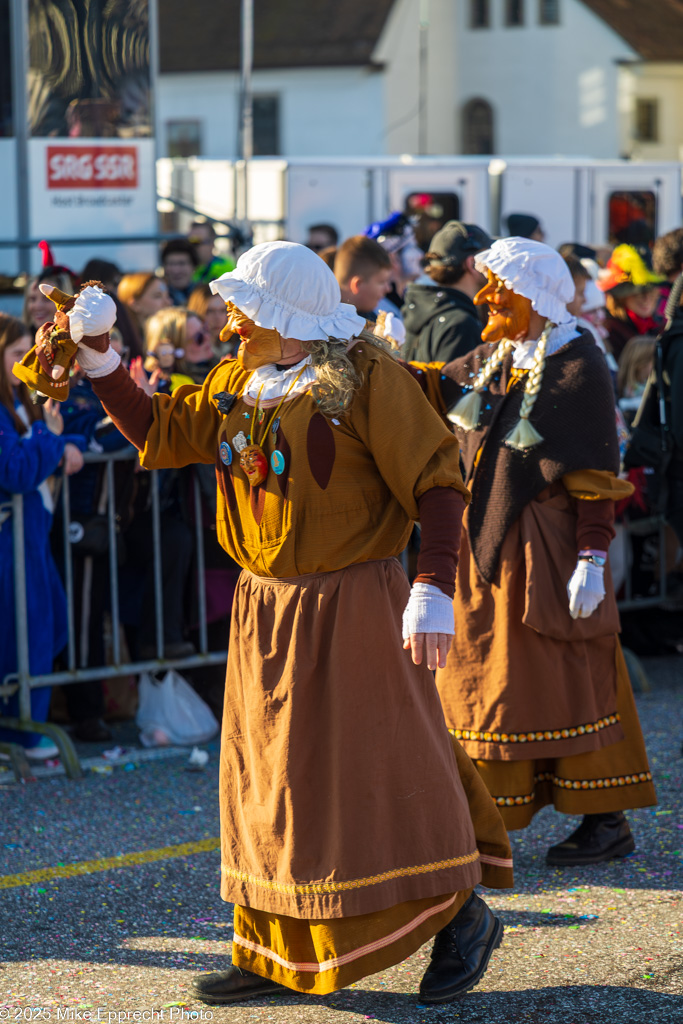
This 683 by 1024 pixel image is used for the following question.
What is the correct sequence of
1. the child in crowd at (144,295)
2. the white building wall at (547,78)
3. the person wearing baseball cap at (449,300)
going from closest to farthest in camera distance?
the person wearing baseball cap at (449,300), the child in crowd at (144,295), the white building wall at (547,78)

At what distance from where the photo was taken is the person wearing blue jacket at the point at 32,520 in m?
5.46

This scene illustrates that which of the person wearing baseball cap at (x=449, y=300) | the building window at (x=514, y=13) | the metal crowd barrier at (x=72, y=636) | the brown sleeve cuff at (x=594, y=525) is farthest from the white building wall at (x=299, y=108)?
the brown sleeve cuff at (x=594, y=525)

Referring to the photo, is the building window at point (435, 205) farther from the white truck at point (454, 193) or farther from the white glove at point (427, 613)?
the white glove at point (427, 613)

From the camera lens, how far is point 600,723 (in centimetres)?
450

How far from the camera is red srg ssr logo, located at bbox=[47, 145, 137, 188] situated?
11.4 metres

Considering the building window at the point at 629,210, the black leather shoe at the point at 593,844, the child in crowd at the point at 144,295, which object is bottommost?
the black leather shoe at the point at 593,844

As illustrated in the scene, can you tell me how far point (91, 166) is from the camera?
11.6m

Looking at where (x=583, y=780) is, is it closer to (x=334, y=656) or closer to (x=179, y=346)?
(x=334, y=656)

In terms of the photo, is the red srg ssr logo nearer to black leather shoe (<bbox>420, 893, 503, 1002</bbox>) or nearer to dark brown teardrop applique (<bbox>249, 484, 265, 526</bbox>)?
dark brown teardrop applique (<bbox>249, 484, 265, 526</bbox>)

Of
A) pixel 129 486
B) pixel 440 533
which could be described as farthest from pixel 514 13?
pixel 440 533

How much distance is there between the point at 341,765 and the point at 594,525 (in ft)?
4.76

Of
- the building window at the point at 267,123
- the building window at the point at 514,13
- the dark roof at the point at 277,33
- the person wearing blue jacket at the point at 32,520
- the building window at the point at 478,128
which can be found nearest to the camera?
the person wearing blue jacket at the point at 32,520

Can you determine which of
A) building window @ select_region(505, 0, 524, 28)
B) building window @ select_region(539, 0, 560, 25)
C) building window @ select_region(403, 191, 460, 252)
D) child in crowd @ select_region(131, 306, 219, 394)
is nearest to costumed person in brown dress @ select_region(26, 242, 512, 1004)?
child in crowd @ select_region(131, 306, 219, 394)

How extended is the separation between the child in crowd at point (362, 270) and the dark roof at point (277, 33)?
29348mm
